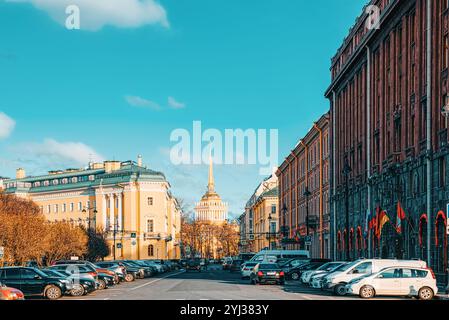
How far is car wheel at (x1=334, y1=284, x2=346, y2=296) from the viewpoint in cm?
3909

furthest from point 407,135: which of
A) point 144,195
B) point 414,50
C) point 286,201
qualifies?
point 144,195

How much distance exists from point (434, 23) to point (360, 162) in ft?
80.8

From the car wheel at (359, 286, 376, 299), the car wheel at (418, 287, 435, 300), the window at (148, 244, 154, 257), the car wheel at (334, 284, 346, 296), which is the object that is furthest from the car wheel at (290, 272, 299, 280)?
the window at (148, 244, 154, 257)

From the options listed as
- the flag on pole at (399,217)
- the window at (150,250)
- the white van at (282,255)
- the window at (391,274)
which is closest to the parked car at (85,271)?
the window at (391,274)

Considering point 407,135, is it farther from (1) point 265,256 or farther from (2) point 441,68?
(1) point 265,256

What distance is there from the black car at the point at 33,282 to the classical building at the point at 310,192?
1895 inches

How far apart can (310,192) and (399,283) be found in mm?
55347

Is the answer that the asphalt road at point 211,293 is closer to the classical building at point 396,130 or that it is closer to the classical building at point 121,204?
the classical building at point 396,130

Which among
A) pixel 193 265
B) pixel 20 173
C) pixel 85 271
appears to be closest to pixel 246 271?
pixel 85 271

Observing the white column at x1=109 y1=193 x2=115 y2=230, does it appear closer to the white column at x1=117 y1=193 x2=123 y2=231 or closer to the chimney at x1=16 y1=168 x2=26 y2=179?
the white column at x1=117 y1=193 x2=123 y2=231

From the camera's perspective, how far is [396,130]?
5675cm

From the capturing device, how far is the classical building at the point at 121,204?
145m
